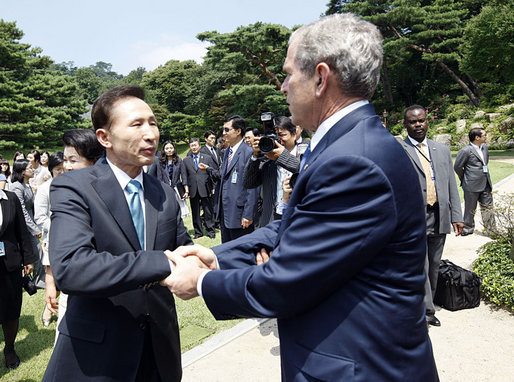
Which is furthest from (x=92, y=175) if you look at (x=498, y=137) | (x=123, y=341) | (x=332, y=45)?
(x=498, y=137)

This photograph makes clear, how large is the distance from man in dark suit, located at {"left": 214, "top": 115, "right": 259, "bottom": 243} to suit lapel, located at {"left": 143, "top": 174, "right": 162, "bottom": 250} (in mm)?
3562

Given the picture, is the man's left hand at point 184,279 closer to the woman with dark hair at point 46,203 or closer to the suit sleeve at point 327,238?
the suit sleeve at point 327,238

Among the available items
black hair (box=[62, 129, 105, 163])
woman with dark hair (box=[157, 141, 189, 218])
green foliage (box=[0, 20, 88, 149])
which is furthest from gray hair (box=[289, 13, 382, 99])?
green foliage (box=[0, 20, 88, 149])

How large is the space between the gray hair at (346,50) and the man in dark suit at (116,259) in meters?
0.97

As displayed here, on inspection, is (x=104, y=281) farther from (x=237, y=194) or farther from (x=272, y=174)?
(x=237, y=194)

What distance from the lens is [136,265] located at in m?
1.69

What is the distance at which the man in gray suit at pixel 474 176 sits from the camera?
27.8 feet

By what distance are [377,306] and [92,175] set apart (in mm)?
1524

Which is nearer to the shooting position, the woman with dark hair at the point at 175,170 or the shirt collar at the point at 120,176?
the shirt collar at the point at 120,176

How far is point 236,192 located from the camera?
6.10 meters

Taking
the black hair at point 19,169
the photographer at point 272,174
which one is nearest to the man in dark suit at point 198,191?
the black hair at point 19,169

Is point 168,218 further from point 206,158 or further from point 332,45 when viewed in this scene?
point 206,158

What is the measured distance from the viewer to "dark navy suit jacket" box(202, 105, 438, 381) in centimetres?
129

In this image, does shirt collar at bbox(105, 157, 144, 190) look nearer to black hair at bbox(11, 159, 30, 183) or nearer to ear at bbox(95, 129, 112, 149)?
ear at bbox(95, 129, 112, 149)
